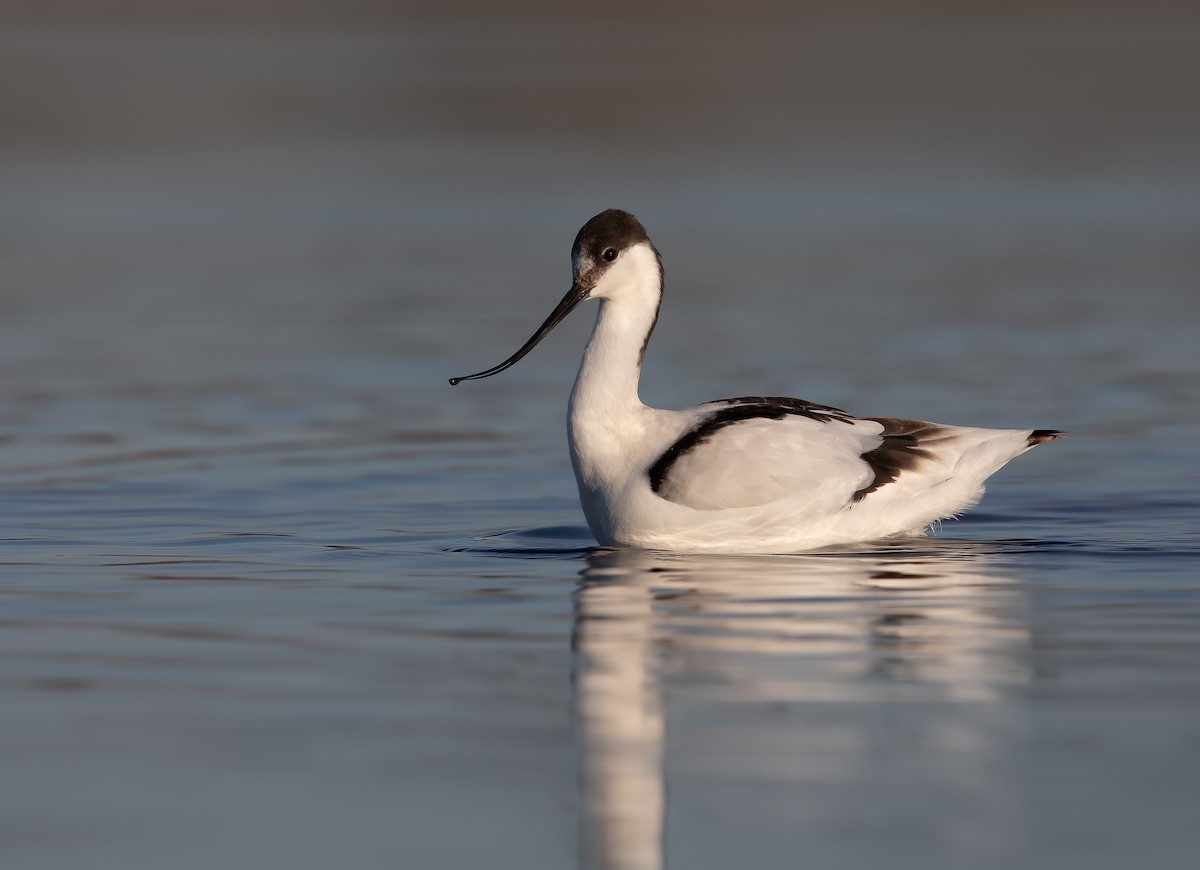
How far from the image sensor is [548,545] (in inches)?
423

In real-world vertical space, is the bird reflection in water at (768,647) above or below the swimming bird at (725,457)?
below

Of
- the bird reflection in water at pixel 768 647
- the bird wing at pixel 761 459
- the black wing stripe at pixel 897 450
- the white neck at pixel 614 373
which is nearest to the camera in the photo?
the bird reflection in water at pixel 768 647

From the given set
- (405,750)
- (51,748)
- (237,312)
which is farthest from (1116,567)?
(237,312)

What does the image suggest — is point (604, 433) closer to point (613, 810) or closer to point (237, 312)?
point (613, 810)

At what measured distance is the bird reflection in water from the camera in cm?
663

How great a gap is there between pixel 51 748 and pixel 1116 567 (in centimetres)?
487

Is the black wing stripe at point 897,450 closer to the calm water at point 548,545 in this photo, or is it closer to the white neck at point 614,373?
the calm water at point 548,545

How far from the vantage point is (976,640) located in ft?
27.5

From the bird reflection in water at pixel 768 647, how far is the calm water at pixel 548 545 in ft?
0.08

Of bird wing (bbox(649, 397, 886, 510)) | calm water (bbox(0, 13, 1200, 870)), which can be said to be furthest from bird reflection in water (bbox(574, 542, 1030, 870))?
bird wing (bbox(649, 397, 886, 510))

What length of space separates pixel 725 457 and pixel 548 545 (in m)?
1.00

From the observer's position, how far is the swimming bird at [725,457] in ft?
33.9

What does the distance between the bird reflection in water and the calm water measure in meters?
0.02

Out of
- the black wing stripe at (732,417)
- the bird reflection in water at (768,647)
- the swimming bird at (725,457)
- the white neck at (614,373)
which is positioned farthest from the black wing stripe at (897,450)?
the white neck at (614,373)
